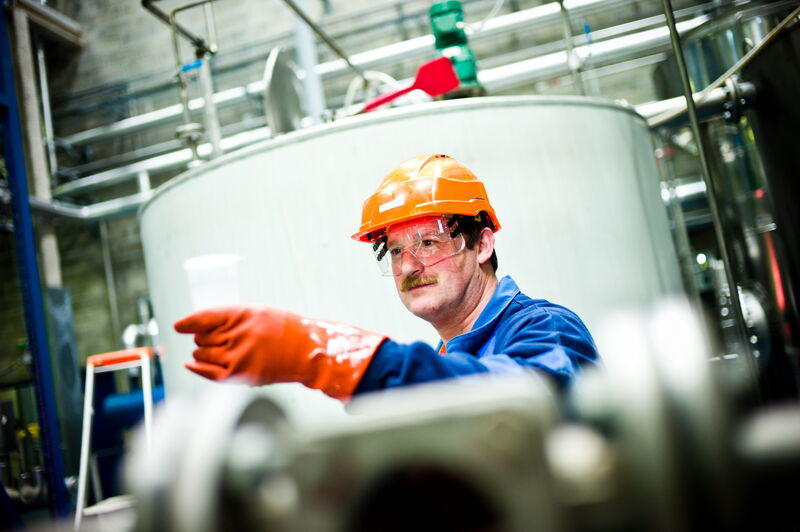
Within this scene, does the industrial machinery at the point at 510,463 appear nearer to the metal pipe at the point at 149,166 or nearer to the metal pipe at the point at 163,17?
the metal pipe at the point at 163,17

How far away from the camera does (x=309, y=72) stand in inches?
186

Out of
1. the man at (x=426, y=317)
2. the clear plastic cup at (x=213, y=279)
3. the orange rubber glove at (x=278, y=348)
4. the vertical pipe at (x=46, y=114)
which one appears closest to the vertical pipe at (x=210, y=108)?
the clear plastic cup at (x=213, y=279)

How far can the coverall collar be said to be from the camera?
49.0 inches

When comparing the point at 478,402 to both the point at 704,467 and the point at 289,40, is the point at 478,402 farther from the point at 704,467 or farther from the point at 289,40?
the point at 289,40

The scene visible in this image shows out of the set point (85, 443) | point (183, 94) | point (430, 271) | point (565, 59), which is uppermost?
point (565, 59)

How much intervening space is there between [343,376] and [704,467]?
0.53 m

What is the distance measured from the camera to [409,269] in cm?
143

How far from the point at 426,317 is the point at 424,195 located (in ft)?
0.87

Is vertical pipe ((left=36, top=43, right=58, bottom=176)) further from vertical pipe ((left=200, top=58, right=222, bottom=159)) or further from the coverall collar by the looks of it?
the coverall collar

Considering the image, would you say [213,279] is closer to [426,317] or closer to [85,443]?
[426,317]

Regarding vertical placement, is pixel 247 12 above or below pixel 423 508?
above

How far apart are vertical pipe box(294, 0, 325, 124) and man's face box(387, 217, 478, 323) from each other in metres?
3.35

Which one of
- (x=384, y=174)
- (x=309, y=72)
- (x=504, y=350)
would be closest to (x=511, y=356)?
(x=504, y=350)

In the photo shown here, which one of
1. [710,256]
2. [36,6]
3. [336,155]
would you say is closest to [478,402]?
[336,155]
